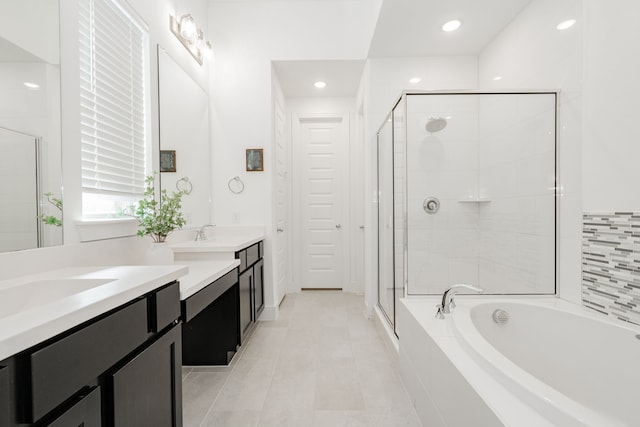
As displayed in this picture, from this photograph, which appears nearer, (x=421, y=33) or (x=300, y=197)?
(x=421, y=33)

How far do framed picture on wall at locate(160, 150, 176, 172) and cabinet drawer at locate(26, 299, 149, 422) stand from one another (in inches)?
58.4

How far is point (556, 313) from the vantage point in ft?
5.29

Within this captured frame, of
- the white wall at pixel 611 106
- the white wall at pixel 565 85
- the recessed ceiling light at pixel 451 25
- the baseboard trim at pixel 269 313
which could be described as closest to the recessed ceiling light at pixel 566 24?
the white wall at pixel 565 85

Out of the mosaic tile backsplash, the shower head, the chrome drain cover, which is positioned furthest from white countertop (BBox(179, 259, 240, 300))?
the mosaic tile backsplash

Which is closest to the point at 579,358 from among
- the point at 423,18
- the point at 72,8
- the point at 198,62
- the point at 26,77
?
the point at 423,18

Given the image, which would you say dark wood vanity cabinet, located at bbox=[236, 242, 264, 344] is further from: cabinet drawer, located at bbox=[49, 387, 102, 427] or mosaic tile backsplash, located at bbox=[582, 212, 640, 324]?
mosaic tile backsplash, located at bbox=[582, 212, 640, 324]

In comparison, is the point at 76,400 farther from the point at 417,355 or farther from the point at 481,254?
the point at 481,254

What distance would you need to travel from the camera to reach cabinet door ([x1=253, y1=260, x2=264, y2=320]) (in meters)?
2.72

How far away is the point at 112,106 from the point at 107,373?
4.61 ft

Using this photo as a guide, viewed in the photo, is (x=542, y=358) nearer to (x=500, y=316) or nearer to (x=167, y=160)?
(x=500, y=316)

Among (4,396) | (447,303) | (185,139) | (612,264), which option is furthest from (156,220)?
(612,264)

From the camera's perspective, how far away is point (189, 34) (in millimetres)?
2549

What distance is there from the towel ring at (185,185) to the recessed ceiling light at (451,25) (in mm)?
2410

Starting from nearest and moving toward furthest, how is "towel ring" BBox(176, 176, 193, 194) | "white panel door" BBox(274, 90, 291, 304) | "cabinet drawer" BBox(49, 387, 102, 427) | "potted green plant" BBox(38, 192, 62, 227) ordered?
"cabinet drawer" BBox(49, 387, 102, 427) < "potted green plant" BBox(38, 192, 62, 227) < "towel ring" BBox(176, 176, 193, 194) < "white panel door" BBox(274, 90, 291, 304)
